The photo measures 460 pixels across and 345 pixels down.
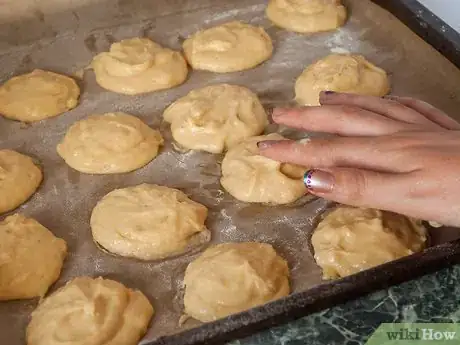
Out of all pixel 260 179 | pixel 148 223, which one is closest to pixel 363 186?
pixel 260 179

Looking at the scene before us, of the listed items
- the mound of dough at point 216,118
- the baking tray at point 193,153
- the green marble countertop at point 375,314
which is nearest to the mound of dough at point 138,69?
the baking tray at point 193,153

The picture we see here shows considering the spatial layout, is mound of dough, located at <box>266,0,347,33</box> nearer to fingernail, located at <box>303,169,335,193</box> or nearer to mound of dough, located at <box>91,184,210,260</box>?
mound of dough, located at <box>91,184,210,260</box>

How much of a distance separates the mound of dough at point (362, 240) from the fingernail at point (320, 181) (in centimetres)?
32

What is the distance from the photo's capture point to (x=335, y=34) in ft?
7.91

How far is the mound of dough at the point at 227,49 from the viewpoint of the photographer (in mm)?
2275

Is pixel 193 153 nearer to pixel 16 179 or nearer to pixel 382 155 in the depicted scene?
pixel 16 179

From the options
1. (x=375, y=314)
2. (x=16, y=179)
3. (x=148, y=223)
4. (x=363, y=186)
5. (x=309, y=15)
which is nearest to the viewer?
(x=375, y=314)

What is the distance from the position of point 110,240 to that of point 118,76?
0.76m

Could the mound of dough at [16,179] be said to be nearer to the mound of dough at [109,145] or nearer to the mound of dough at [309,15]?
the mound of dough at [109,145]

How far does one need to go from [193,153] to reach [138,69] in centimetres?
45

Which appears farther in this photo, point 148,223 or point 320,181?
point 148,223

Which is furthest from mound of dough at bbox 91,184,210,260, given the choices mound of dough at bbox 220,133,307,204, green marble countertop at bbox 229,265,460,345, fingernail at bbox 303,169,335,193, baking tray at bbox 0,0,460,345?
green marble countertop at bbox 229,265,460,345

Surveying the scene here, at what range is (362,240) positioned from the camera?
1.60m

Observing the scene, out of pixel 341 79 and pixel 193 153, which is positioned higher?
pixel 341 79
